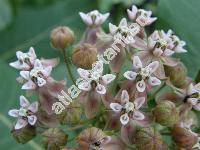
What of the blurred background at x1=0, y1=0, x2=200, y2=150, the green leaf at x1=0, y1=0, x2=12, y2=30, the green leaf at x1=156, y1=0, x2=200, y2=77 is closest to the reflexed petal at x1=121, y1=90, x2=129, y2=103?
the green leaf at x1=156, y1=0, x2=200, y2=77

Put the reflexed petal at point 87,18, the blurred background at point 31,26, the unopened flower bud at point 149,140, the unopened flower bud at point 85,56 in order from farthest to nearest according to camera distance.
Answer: the blurred background at point 31,26 → the reflexed petal at point 87,18 → the unopened flower bud at point 85,56 → the unopened flower bud at point 149,140

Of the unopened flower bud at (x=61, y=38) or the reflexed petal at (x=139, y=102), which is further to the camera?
the unopened flower bud at (x=61, y=38)

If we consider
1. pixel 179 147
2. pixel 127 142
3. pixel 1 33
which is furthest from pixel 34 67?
pixel 1 33

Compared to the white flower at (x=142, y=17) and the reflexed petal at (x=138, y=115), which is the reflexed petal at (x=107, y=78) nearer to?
the reflexed petal at (x=138, y=115)

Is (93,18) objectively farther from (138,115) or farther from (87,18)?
(138,115)

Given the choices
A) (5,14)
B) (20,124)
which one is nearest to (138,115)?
(20,124)

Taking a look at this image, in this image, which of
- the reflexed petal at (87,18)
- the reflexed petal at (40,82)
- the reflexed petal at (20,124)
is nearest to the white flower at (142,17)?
the reflexed petal at (87,18)

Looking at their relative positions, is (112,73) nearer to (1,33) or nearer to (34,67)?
(34,67)
